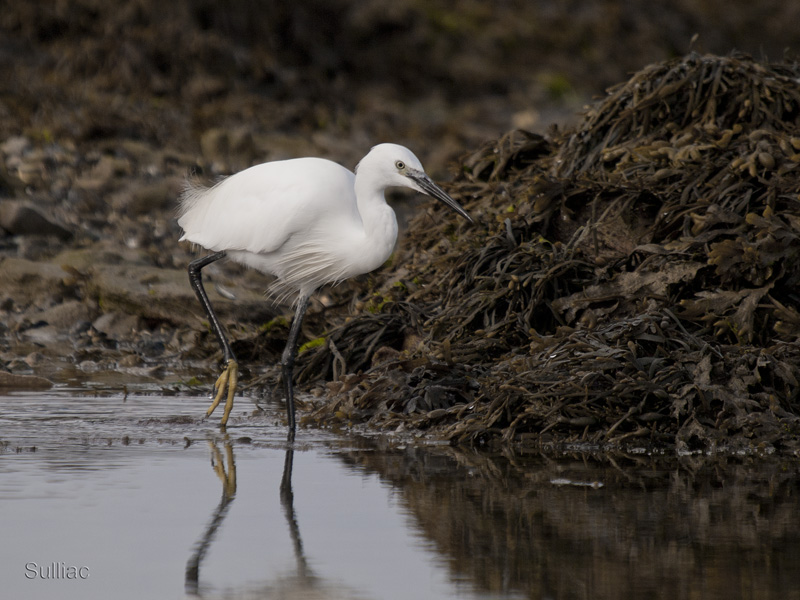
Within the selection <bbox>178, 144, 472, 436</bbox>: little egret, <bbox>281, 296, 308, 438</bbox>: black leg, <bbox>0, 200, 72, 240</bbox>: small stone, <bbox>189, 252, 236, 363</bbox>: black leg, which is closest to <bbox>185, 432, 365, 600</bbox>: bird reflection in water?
<bbox>178, 144, 472, 436</bbox>: little egret

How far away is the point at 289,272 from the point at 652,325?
2296 mm

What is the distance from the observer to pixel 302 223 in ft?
22.9

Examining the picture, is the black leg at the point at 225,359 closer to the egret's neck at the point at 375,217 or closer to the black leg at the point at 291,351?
the black leg at the point at 291,351

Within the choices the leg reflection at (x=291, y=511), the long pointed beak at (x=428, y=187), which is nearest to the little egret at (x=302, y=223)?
the long pointed beak at (x=428, y=187)

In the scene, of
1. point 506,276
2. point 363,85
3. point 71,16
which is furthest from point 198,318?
point 363,85

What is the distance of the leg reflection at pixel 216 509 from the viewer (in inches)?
137

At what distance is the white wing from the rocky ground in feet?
2.95

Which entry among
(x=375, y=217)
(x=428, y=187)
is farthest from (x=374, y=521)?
(x=375, y=217)

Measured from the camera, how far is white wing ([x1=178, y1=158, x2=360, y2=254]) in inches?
275

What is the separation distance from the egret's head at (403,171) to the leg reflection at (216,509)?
1650 mm

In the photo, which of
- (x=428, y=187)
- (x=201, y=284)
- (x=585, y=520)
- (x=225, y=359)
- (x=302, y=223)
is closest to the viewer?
(x=585, y=520)

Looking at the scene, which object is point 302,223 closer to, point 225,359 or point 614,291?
point 225,359

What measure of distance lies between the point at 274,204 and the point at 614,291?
2023 millimetres

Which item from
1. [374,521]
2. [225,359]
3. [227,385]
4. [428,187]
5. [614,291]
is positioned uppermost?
[428,187]
